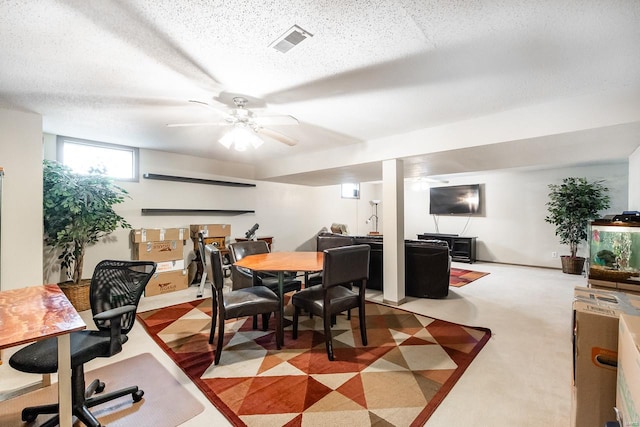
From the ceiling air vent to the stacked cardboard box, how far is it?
12.0ft

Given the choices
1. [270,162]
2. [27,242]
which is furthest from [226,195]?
[27,242]

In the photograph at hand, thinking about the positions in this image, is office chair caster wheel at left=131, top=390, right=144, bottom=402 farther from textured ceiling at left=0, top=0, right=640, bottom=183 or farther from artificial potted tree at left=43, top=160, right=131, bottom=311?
artificial potted tree at left=43, top=160, right=131, bottom=311

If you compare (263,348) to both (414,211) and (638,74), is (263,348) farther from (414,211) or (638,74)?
(414,211)

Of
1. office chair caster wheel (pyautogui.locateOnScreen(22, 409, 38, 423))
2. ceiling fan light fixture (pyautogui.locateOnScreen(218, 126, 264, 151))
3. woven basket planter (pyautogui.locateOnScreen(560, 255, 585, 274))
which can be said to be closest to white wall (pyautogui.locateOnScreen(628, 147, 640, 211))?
woven basket planter (pyautogui.locateOnScreen(560, 255, 585, 274))

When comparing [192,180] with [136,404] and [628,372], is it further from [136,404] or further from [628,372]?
[628,372]

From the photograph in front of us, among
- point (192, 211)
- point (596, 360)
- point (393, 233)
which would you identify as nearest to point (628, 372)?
point (596, 360)

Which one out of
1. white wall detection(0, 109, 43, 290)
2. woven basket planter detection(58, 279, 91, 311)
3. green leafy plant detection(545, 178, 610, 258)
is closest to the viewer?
white wall detection(0, 109, 43, 290)

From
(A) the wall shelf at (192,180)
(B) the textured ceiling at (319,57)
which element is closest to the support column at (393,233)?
(B) the textured ceiling at (319,57)

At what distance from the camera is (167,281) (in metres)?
4.38

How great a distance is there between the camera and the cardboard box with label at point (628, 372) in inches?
31.3

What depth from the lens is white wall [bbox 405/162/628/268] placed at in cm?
572

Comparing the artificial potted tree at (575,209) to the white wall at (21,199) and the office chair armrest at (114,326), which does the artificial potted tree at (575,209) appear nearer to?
the office chair armrest at (114,326)

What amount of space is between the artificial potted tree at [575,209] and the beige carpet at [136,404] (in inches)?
278

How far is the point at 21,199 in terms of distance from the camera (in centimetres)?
280
